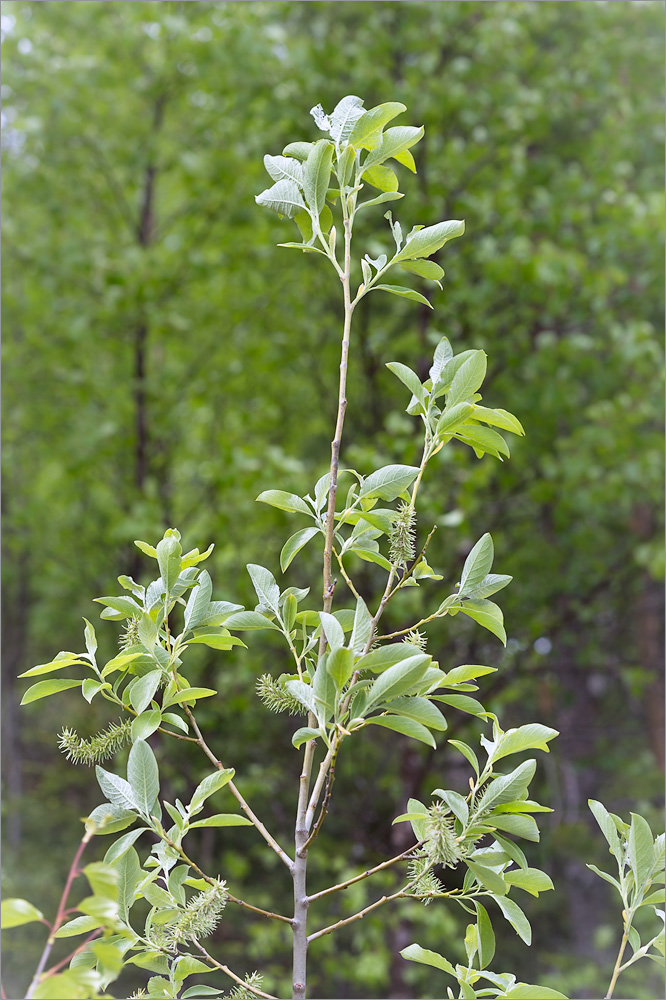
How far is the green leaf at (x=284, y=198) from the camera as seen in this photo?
60 centimetres

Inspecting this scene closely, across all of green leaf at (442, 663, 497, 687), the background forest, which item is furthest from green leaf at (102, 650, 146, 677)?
the background forest

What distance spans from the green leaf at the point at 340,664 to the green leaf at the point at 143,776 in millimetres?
141

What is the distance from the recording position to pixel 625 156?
3211mm

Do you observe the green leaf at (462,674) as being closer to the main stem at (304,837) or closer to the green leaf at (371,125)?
the main stem at (304,837)

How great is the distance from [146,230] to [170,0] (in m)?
0.74

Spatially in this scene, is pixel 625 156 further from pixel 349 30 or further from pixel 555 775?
pixel 555 775

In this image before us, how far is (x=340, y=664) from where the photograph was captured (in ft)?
1.51

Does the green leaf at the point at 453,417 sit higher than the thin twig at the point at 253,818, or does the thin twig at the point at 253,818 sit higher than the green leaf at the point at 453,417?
the green leaf at the point at 453,417

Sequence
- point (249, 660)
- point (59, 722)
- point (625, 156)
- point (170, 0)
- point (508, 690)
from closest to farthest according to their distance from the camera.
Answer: point (249, 660) → point (170, 0) → point (508, 690) → point (625, 156) → point (59, 722)

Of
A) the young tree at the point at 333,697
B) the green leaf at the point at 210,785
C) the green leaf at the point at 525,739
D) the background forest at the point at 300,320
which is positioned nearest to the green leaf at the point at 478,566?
the young tree at the point at 333,697

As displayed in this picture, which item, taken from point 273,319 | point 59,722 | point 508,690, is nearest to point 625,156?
point 273,319

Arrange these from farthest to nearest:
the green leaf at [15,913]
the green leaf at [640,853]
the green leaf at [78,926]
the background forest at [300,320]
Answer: the background forest at [300,320] → the green leaf at [640,853] → the green leaf at [78,926] → the green leaf at [15,913]

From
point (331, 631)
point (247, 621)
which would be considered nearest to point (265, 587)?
point (247, 621)

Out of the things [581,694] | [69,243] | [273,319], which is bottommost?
[581,694]
